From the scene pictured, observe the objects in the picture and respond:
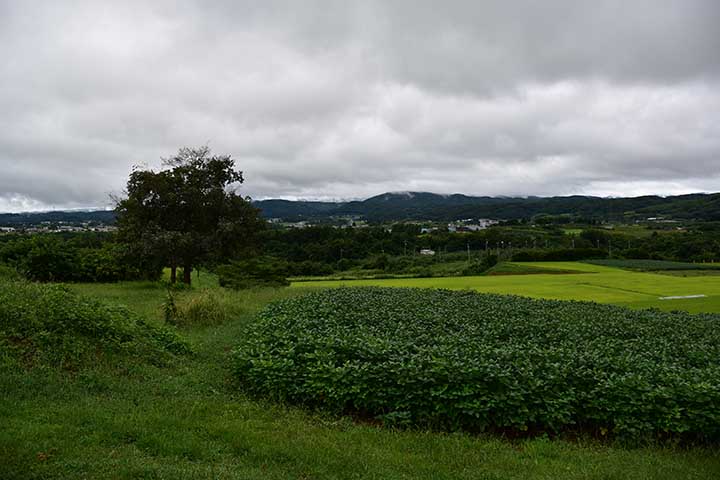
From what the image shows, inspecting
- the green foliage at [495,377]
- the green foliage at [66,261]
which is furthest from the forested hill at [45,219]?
the green foliage at [495,377]

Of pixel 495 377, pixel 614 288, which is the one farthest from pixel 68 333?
pixel 614 288

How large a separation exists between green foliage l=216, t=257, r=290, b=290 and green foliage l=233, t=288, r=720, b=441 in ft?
57.3

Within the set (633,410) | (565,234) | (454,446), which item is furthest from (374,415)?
(565,234)

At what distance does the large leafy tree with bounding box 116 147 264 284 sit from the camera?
84.2ft

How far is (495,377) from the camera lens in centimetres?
723

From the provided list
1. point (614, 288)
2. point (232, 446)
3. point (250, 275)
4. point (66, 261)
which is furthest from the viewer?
point (614, 288)

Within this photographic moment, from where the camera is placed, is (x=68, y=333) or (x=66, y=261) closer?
(x=68, y=333)

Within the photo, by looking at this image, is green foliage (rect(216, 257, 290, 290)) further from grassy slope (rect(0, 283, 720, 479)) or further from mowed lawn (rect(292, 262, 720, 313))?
grassy slope (rect(0, 283, 720, 479))

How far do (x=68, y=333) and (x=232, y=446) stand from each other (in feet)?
18.9

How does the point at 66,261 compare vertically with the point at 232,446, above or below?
above

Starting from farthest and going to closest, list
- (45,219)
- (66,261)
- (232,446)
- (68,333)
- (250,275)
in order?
(45,219), (250,275), (66,261), (68,333), (232,446)

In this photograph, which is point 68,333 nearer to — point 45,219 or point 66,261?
point 66,261

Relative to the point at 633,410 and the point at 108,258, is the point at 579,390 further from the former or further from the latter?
the point at 108,258

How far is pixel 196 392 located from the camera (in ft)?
27.4
